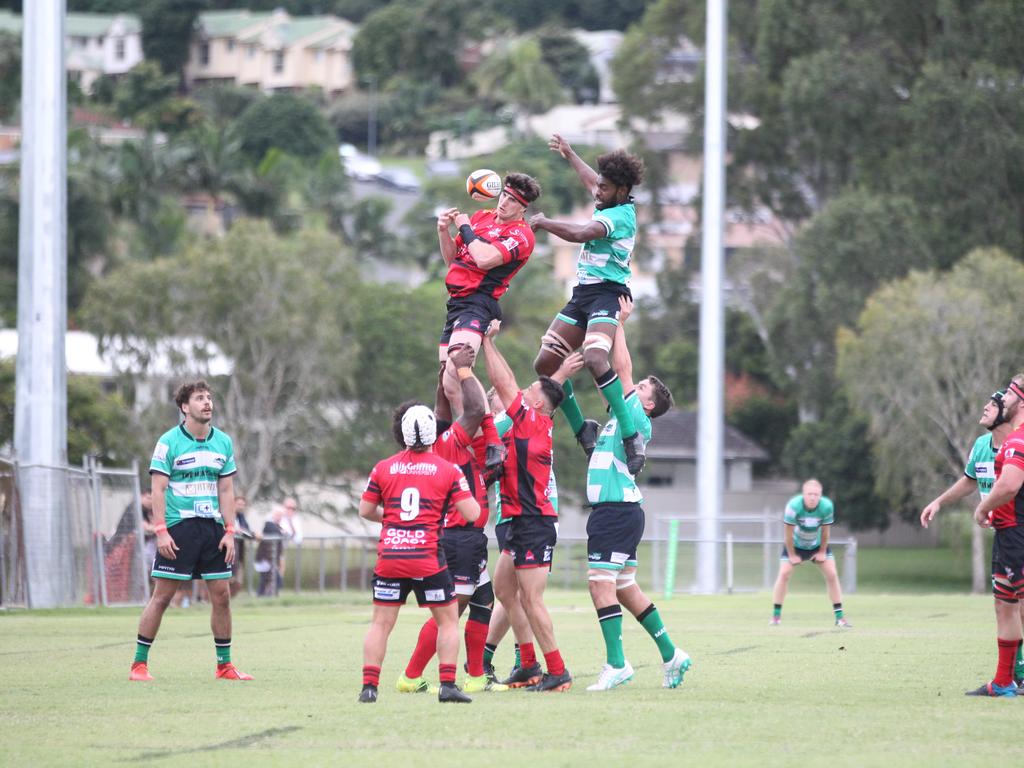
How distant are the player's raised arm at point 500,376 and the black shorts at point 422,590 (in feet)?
6.22

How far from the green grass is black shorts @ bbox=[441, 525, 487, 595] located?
0.86m

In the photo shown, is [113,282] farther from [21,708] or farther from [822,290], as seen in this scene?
[21,708]

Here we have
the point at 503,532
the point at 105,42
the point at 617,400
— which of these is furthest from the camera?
the point at 105,42

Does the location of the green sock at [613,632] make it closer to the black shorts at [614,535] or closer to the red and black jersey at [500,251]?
the black shorts at [614,535]

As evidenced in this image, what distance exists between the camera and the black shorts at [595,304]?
534 inches

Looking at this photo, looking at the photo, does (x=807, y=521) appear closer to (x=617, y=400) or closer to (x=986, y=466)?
(x=986, y=466)

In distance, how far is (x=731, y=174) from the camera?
59.7 m

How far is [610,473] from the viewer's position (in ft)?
39.8

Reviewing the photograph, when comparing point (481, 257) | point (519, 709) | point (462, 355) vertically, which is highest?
point (481, 257)

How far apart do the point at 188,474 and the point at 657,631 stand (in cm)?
393

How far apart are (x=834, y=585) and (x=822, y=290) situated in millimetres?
32084

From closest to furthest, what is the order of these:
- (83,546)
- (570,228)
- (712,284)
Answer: (570,228), (83,546), (712,284)

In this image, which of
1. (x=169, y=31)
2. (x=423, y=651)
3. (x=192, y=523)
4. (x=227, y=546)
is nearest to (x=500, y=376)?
(x=423, y=651)

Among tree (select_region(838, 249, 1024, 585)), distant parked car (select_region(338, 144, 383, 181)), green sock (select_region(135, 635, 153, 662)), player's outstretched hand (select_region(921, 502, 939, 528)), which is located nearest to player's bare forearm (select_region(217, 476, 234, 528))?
green sock (select_region(135, 635, 153, 662))
